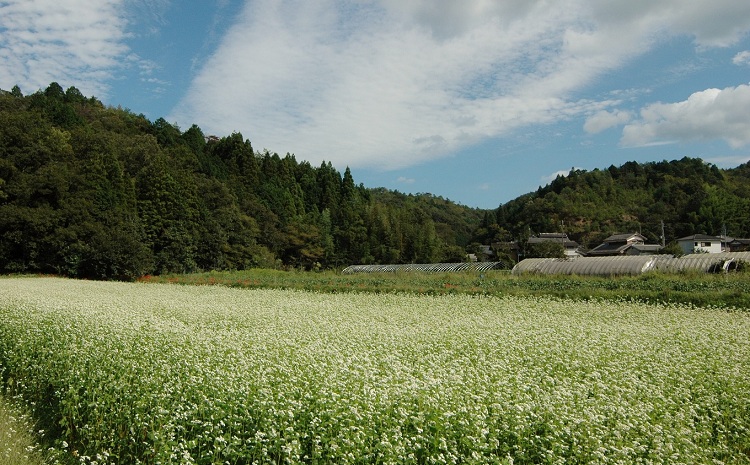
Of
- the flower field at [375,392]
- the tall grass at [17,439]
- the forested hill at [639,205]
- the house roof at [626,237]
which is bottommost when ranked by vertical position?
the tall grass at [17,439]

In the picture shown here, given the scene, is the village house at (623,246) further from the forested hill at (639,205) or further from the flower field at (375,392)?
the flower field at (375,392)

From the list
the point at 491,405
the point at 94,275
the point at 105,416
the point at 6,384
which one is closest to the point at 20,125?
the point at 94,275

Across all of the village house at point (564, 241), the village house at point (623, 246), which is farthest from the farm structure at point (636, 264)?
the village house at point (623, 246)

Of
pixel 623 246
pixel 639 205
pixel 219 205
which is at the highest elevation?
pixel 219 205

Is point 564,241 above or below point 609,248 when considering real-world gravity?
above

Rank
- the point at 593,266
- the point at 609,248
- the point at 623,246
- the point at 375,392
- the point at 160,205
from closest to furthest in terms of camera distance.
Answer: the point at 375,392 → the point at 593,266 → the point at 160,205 → the point at 623,246 → the point at 609,248

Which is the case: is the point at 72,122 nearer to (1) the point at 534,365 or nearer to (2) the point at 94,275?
(2) the point at 94,275

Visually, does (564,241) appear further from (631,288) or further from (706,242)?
(631,288)

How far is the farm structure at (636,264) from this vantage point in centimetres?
2638

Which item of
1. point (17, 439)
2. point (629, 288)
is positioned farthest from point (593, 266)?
point (17, 439)

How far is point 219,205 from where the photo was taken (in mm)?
58812

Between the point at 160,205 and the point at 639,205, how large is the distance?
71590mm

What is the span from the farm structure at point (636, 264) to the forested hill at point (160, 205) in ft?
93.4

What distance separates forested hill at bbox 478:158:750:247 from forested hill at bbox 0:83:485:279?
23.1 metres
